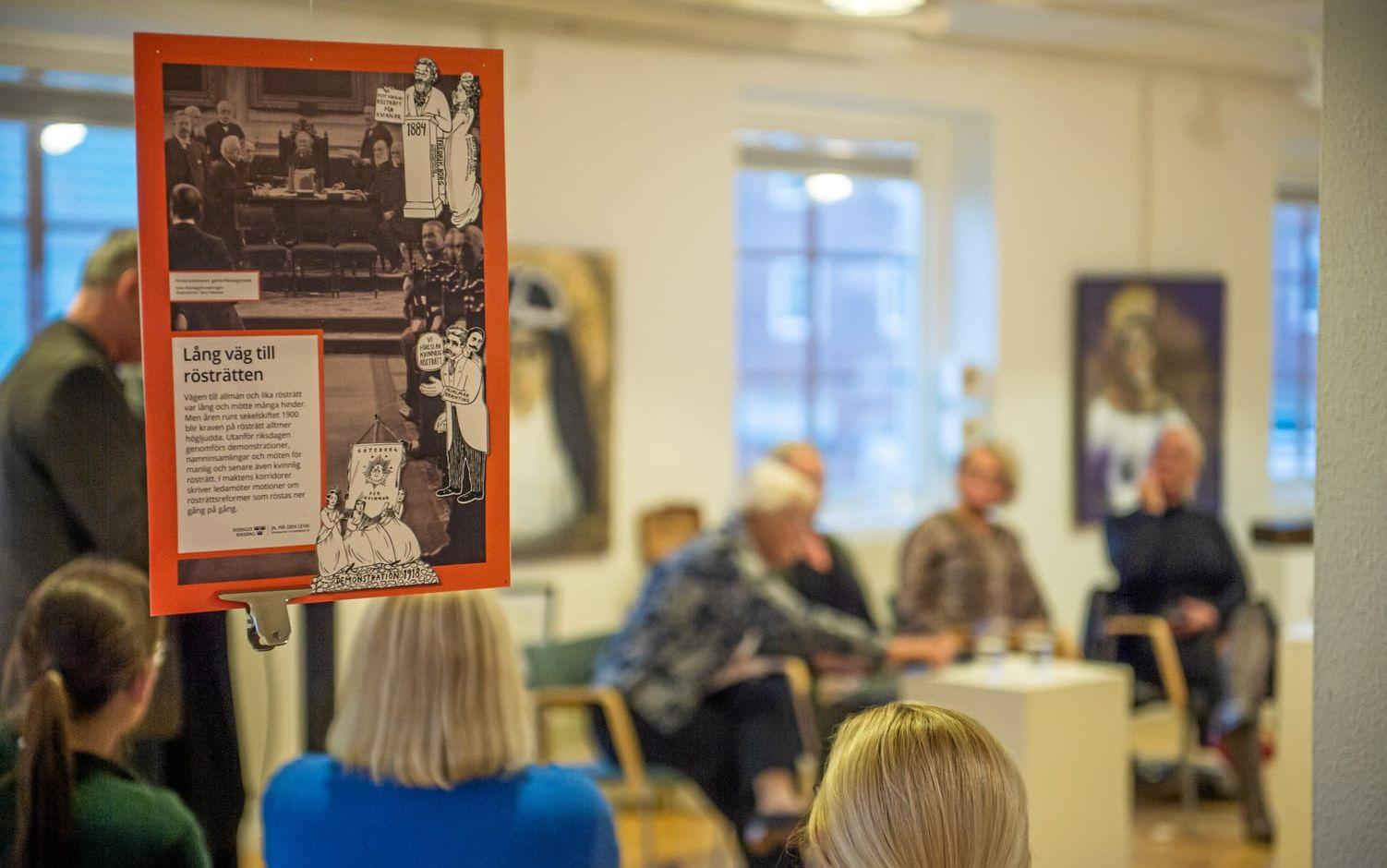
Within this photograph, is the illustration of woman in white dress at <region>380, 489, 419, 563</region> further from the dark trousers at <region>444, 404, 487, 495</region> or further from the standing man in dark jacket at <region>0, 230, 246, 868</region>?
the standing man in dark jacket at <region>0, 230, 246, 868</region>

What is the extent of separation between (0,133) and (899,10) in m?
2.38

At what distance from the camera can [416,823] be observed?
2322mm

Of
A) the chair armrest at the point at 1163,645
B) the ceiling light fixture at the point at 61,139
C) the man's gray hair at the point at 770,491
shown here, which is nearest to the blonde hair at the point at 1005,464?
the chair armrest at the point at 1163,645

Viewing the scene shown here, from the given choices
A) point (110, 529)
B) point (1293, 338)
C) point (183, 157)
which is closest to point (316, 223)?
point (183, 157)

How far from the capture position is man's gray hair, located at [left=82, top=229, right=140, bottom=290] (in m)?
2.37

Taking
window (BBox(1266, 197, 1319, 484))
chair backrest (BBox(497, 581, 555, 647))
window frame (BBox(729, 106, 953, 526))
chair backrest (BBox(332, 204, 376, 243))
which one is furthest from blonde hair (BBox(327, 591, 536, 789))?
window (BBox(1266, 197, 1319, 484))

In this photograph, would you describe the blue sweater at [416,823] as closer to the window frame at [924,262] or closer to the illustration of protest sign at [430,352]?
the illustration of protest sign at [430,352]

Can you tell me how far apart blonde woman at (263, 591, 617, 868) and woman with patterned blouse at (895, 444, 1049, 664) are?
376cm

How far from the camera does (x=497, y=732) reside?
2383 mm

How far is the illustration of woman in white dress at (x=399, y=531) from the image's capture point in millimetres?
1640

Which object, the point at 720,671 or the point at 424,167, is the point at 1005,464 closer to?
the point at 720,671

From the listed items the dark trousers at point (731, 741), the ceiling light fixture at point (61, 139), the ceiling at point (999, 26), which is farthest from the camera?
the ceiling at point (999, 26)

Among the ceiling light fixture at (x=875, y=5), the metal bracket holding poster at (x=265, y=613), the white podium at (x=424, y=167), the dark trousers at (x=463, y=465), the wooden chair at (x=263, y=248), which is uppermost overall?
the ceiling light fixture at (x=875, y=5)

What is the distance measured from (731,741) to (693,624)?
1.31 ft
